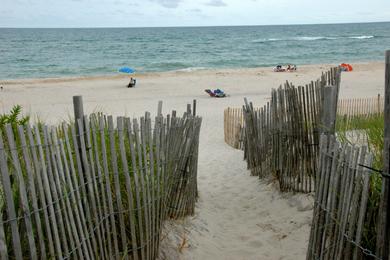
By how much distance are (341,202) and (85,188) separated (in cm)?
204

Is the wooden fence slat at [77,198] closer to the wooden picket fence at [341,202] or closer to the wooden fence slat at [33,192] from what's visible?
the wooden fence slat at [33,192]

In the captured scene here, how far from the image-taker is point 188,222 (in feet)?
17.4

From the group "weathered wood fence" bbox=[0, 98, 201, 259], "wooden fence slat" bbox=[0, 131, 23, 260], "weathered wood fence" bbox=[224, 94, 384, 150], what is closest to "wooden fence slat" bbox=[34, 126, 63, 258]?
"weathered wood fence" bbox=[0, 98, 201, 259]

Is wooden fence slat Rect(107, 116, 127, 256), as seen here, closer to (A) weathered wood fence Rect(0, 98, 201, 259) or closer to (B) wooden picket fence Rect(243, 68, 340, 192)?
(A) weathered wood fence Rect(0, 98, 201, 259)

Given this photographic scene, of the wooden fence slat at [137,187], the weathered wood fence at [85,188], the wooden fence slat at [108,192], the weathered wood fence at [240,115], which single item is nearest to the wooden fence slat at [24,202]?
the weathered wood fence at [85,188]

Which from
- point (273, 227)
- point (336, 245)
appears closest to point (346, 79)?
point (273, 227)

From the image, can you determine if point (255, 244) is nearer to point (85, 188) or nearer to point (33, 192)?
point (85, 188)

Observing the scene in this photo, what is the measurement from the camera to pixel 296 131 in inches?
234

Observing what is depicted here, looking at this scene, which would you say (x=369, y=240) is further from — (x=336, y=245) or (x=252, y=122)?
(x=252, y=122)

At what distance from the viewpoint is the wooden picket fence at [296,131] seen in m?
5.82

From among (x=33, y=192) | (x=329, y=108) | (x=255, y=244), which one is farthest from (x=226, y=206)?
(x=33, y=192)

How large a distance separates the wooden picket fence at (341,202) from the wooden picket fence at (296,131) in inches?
84.8

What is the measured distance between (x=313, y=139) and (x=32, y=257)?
4135mm

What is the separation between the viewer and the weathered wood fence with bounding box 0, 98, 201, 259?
287 centimetres
